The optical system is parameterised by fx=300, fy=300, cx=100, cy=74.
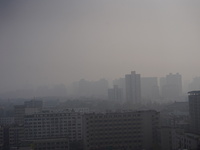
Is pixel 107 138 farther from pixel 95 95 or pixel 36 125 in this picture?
pixel 95 95

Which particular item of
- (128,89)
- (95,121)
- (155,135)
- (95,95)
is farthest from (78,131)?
(95,95)

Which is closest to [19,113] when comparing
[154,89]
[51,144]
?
[51,144]

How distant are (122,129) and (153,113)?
29.2 inches

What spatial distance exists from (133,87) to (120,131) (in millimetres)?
9398

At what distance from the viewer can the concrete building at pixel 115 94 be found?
55.6 feet

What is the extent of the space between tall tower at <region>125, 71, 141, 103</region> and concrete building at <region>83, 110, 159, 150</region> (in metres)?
8.82

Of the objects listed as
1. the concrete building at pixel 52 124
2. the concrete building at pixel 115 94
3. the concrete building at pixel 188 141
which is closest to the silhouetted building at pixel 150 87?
the concrete building at pixel 115 94

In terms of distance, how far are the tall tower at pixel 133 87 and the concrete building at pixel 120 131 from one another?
8.82 meters

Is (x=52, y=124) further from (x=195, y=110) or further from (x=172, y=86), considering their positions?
(x=172, y=86)

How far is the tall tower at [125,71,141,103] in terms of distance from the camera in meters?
15.2

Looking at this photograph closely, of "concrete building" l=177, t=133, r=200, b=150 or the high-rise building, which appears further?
the high-rise building

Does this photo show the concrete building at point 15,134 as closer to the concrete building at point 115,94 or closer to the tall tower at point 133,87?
the tall tower at point 133,87

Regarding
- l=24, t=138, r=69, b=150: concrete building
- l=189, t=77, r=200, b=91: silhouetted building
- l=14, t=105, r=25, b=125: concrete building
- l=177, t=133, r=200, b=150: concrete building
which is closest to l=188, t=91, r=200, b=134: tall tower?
l=177, t=133, r=200, b=150: concrete building

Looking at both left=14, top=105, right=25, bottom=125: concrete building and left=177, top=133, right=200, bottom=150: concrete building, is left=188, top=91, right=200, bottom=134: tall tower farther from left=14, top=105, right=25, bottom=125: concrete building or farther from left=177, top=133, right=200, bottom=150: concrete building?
left=14, top=105, right=25, bottom=125: concrete building
